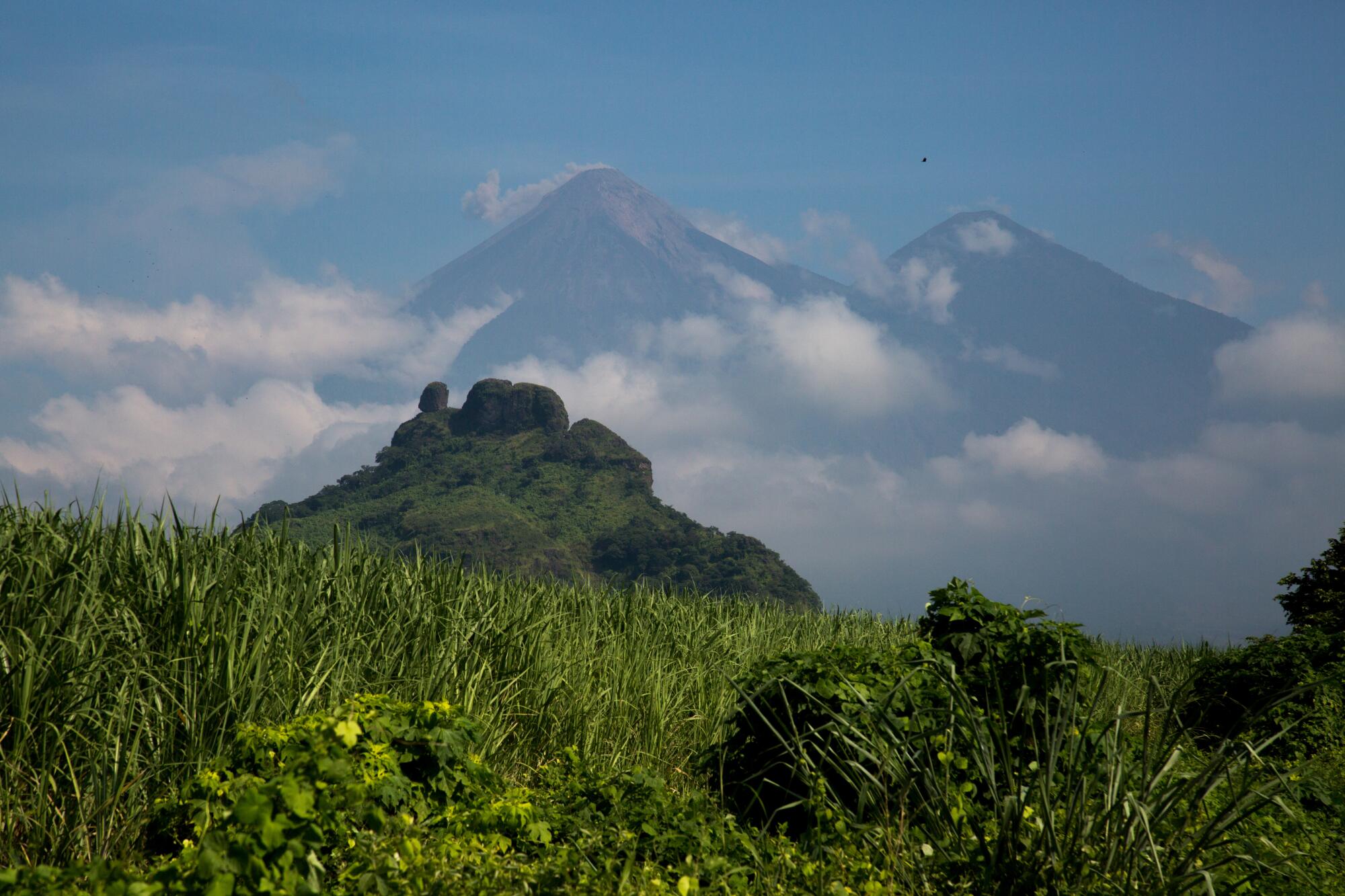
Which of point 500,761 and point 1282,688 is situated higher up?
point 1282,688

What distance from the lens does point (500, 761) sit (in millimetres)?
5465

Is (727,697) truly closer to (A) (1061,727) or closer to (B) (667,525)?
(A) (1061,727)

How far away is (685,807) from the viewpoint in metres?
3.78

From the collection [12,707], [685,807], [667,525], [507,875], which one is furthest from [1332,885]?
[667,525]

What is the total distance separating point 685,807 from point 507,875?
1003 mm

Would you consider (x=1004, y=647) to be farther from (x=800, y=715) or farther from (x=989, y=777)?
(x=989, y=777)

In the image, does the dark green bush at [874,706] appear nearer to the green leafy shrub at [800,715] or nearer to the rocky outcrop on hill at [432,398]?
the green leafy shrub at [800,715]

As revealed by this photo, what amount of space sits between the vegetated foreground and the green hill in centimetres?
5984

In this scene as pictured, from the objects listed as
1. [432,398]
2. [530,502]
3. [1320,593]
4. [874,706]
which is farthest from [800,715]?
[432,398]

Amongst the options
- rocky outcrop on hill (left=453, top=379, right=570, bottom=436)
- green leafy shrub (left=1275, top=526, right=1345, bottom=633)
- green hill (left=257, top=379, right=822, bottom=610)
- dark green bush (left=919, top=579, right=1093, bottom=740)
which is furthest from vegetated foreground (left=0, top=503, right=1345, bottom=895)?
rocky outcrop on hill (left=453, top=379, right=570, bottom=436)

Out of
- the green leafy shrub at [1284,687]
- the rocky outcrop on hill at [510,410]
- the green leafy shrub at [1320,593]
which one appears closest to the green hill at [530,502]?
the rocky outcrop on hill at [510,410]

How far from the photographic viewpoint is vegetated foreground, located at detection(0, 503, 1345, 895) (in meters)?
3.03

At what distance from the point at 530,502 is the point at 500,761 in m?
83.3

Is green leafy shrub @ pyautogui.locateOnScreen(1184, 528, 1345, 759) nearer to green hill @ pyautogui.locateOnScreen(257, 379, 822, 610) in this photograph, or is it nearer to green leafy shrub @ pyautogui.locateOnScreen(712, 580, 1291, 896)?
green leafy shrub @ pyautogui.locateOnScreen(712, 580, 1291, 896)
